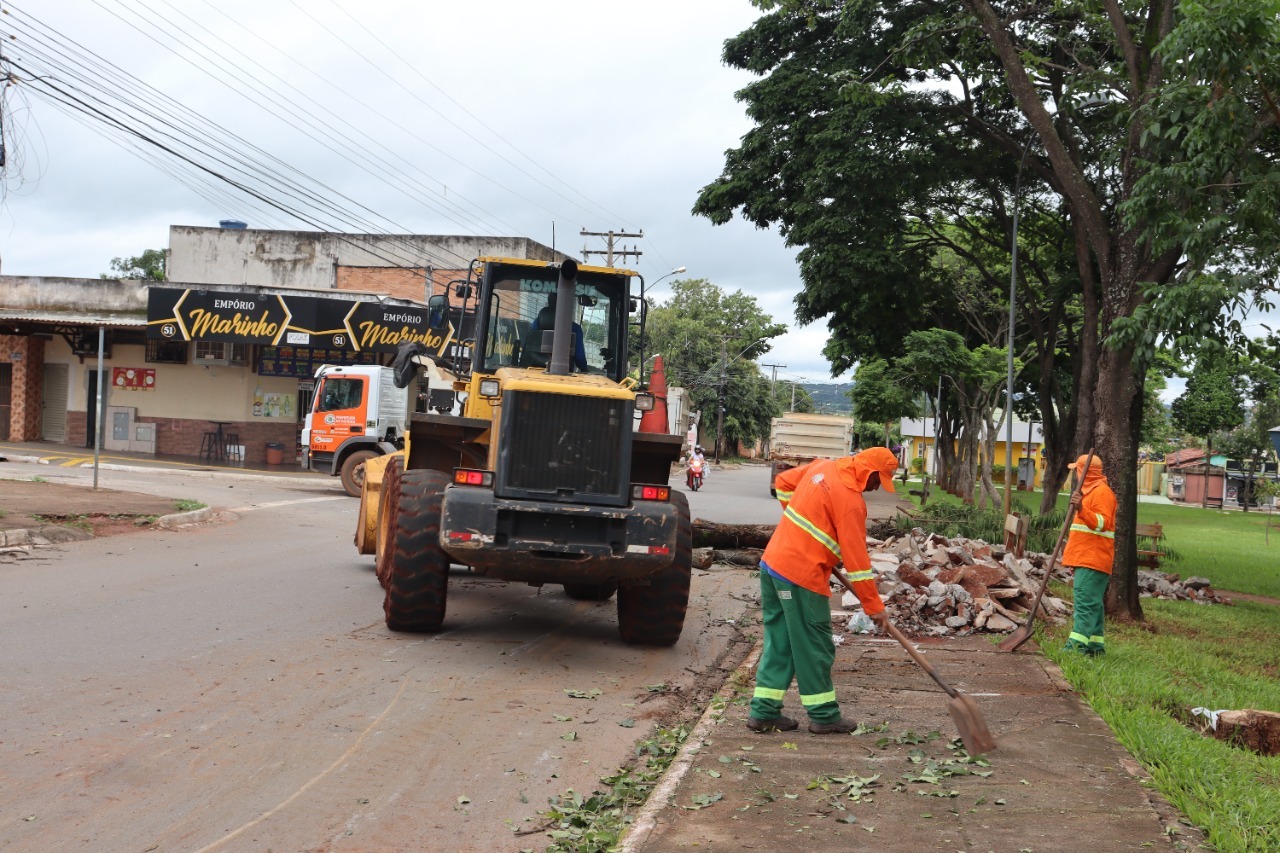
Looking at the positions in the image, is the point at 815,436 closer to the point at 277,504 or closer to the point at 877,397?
the point at 877,397

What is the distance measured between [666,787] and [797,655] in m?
1.64

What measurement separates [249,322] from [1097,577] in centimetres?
2569

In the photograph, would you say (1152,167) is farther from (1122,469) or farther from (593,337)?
(593,337)

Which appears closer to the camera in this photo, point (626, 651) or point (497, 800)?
point (497, 800)

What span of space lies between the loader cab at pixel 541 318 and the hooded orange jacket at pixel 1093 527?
4.32 m

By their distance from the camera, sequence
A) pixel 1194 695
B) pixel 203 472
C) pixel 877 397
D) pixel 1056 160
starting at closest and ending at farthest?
1. pixel 1194 695
2. pixel 1056 160
3. pixel 203 472
4. pixel 877 397

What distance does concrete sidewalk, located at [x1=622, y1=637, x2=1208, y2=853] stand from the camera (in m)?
4.82

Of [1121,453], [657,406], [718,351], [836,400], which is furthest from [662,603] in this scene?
[836,400]

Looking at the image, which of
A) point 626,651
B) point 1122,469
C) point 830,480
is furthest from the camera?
point 1122,469

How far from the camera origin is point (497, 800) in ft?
17.7

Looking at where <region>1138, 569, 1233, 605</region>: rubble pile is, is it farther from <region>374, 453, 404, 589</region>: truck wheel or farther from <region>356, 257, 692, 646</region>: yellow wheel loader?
<region>374, 453, 404, 589</region>: truck wheel

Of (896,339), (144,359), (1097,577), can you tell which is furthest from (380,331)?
(1097,577)

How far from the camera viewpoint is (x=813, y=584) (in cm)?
685

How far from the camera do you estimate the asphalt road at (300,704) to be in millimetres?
4930
